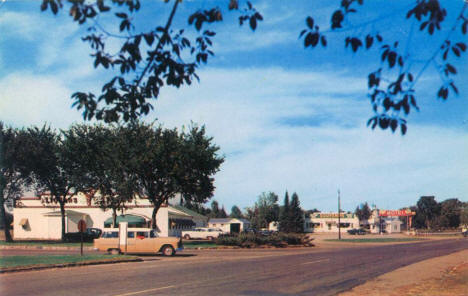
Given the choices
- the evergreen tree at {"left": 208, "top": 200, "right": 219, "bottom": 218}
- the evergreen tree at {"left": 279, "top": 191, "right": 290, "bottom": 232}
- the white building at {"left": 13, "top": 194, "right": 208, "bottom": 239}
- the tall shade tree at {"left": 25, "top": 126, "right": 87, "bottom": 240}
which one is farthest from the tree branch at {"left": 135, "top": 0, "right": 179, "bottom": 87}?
the evergreen tree at {"left": 208, "top": 200, "right": 219, "bottom": 218}

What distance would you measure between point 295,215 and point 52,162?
52832 millimetres

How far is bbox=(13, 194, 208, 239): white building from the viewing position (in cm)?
6581

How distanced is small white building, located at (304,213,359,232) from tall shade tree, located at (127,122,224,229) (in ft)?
262

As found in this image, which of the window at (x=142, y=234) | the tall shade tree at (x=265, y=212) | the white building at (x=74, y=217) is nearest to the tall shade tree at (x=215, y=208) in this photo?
the tall shade tree at (x=265, y=212)

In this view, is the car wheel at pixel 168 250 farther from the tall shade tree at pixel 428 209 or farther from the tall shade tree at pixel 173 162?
the tall shade tree at pixel 428 209

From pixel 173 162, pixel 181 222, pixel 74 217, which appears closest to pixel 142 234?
pixel 173 162

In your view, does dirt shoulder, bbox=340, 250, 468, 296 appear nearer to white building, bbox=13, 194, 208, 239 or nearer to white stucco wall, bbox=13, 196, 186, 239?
white building, bbox=13, 194, 208, 239

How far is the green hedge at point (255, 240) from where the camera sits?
149 feet

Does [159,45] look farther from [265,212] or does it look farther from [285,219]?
[265,212]

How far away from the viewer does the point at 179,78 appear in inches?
252

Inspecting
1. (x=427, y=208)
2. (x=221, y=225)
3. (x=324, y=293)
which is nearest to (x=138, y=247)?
(x=324, y=293)

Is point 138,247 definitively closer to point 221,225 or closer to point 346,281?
point 346,281

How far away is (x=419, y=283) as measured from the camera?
16.3 metres

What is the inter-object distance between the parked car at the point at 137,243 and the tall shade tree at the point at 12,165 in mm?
22802
